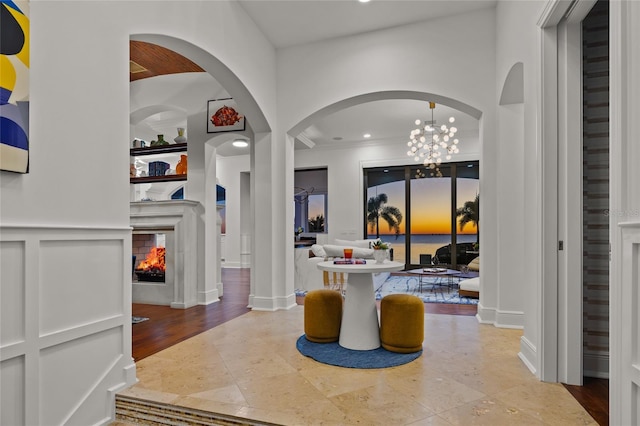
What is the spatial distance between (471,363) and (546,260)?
2.99 feet

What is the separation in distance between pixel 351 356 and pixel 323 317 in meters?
0.43

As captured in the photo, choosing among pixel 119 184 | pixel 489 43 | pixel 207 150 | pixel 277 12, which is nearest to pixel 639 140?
pixel 119 184

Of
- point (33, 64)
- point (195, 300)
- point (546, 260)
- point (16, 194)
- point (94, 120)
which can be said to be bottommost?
point (195, 300)

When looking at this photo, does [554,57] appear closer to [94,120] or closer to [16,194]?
[94,120]

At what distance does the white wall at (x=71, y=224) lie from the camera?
1704 mm

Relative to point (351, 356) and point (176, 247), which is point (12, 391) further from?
point (176, 247)

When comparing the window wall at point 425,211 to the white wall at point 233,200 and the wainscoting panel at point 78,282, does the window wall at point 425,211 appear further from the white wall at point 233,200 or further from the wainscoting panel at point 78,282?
the wainscoting panel at point 78,282

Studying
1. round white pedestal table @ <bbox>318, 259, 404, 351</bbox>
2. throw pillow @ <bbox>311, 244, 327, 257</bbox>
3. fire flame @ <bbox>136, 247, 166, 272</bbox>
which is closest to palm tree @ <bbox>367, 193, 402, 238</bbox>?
throw pillow @ <bbox>311, 244, 327, 257</bbox>

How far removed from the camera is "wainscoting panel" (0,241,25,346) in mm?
1631

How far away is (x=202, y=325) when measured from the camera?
3795 mm

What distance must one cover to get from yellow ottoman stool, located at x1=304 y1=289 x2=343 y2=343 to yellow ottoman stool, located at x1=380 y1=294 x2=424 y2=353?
1.47ft

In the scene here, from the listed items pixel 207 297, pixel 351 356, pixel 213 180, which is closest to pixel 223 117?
pixel 213 180

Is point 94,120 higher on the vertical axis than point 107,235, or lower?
higher

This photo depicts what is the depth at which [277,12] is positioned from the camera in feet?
12.8
